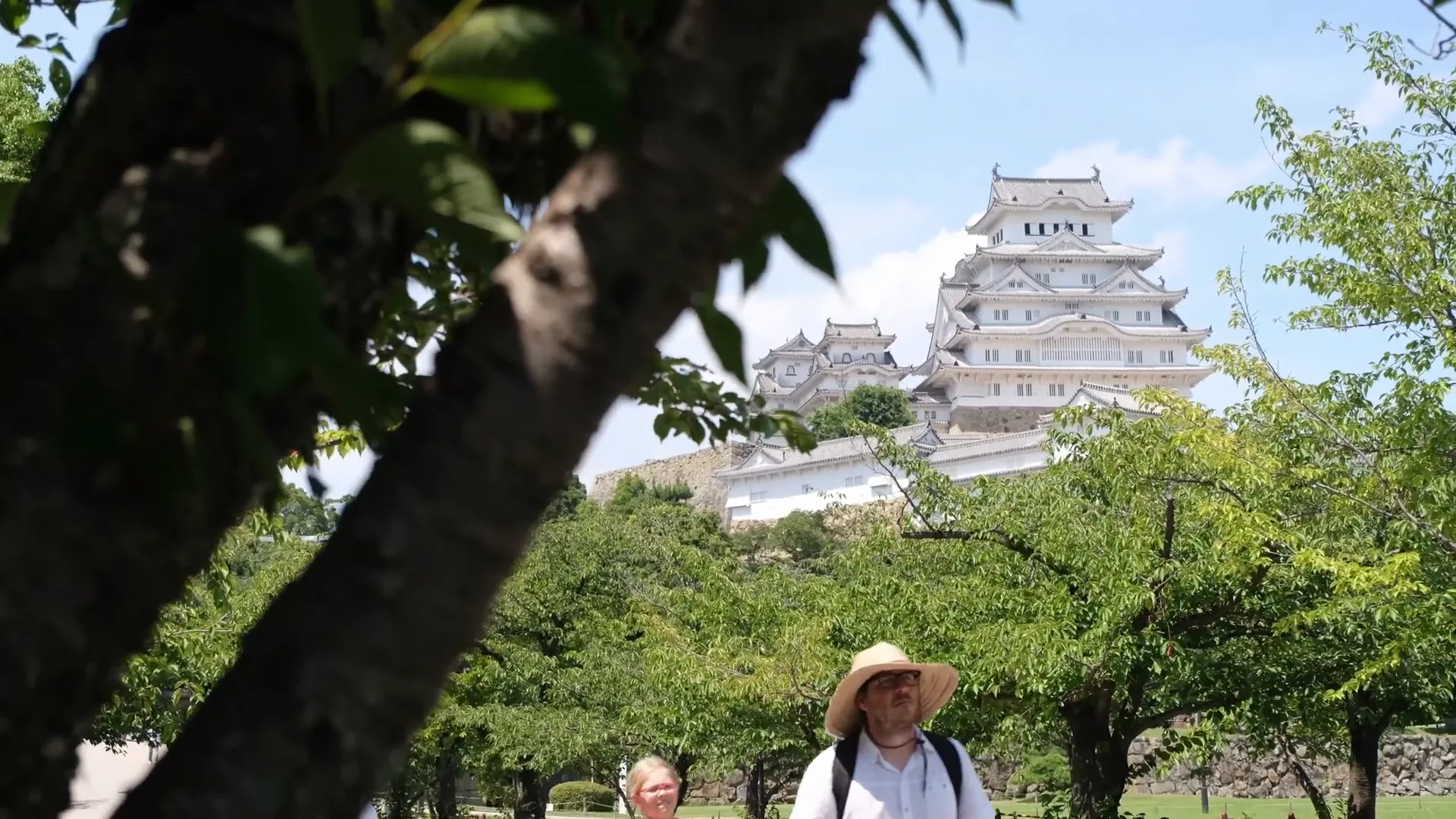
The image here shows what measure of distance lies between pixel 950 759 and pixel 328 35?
110 inches

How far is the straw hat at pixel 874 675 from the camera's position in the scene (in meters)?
3.38

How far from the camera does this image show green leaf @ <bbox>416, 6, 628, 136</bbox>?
75cm

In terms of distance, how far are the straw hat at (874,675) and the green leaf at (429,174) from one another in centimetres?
269

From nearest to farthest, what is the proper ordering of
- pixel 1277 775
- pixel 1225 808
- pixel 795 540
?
pixel 1225 808
pixel 1277 775
pixel 795 540

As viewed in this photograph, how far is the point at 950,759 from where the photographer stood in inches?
128

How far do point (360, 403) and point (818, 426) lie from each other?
5174 centimetres

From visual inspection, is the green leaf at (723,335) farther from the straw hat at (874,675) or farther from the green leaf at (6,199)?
the straw hat at (874,675)

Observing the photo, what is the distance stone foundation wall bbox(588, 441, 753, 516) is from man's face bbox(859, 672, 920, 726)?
50.6 meters

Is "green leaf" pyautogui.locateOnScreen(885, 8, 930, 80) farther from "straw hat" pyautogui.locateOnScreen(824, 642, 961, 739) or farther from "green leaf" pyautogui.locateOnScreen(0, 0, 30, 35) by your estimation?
"straw hat" pyautogui.locateOnScreen(824, 642, 961, 739)

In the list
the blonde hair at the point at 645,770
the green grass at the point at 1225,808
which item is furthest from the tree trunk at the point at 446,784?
the blonde hair at the point at 645,770

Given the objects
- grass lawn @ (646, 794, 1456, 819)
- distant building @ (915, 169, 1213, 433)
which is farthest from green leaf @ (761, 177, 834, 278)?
distant building @ (915, 169, 1213, 433)

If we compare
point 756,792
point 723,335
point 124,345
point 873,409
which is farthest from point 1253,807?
point 873,409

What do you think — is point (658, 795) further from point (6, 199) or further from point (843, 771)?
point (6, 199)

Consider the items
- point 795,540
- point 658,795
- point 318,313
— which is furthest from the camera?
point 795,540
